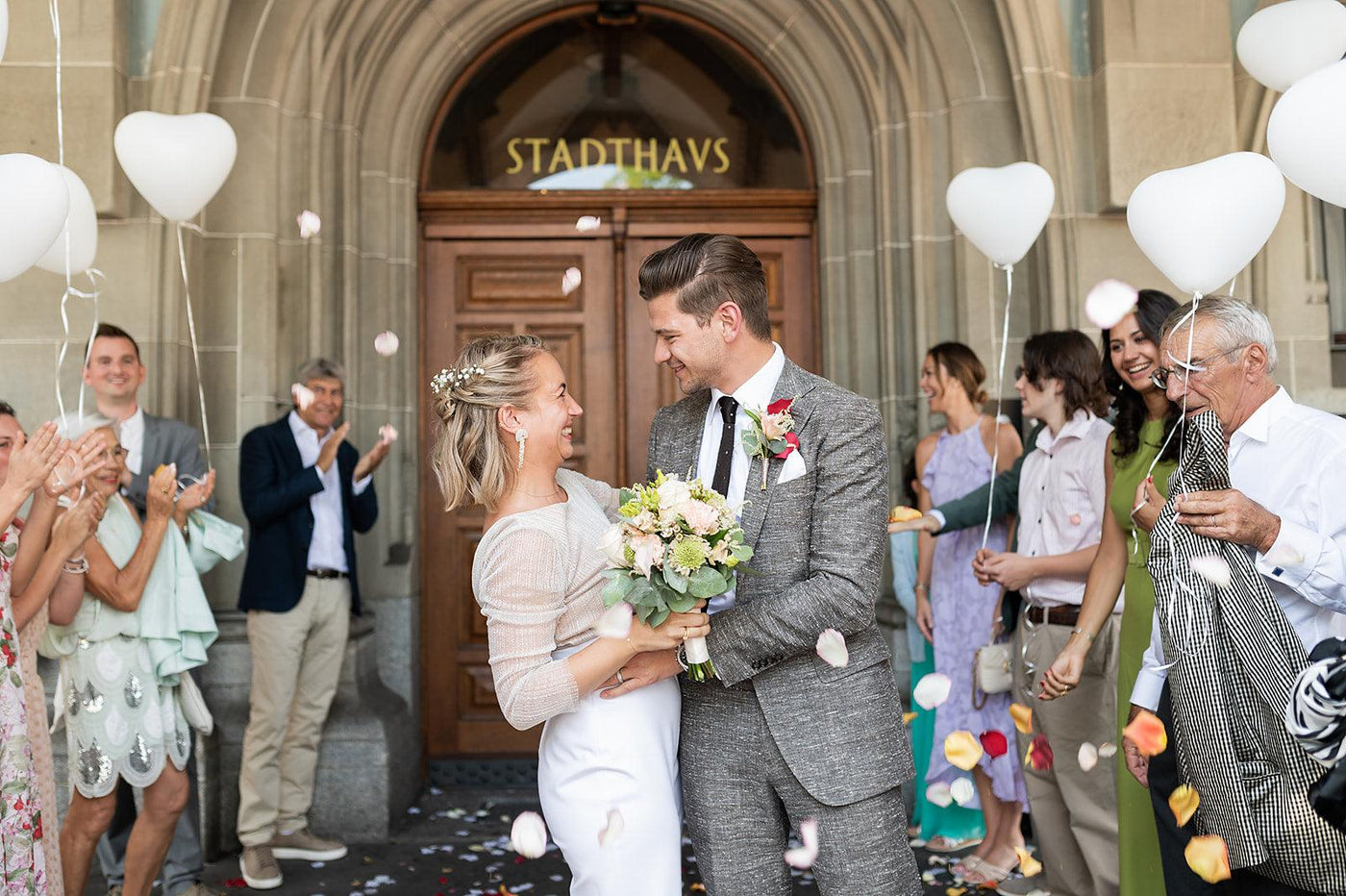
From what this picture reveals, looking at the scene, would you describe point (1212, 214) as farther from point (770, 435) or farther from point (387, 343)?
point (387, 343)

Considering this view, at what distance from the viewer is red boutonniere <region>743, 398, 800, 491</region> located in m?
2.48

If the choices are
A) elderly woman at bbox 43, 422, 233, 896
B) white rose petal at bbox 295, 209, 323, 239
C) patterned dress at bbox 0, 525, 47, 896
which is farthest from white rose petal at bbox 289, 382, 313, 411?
patterned dress at bbox 0, 525, 47, 896

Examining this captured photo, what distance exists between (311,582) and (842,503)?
3460mm

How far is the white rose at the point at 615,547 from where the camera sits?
7.54 feet

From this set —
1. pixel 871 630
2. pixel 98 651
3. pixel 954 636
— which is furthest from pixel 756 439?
pixel 954 636

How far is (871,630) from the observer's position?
8.42 ft

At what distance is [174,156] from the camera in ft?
13.8

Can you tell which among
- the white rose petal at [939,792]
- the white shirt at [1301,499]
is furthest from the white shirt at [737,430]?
the white rose petal at [939,792]

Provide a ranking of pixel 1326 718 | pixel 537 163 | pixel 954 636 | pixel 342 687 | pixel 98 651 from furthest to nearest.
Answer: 1. pixel 537 163
2. pixel 342 687
3. pixel 954 636
4. pixel 98 651
5. pixel 1326 718

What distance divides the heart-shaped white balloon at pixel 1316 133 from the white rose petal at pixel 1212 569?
2.83 feet

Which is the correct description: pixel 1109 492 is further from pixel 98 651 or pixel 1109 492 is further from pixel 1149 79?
pixel 98 651

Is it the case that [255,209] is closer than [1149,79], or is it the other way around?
[1149,79]

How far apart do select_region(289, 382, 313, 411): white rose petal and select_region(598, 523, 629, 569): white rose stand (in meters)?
3.37

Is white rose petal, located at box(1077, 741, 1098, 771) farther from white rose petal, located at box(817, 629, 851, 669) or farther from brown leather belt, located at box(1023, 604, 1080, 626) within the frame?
white rose petal, located at box(817, 629, 851, 669)
